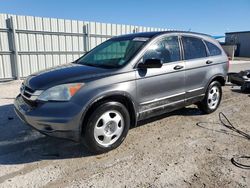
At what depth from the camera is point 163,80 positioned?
418 cm

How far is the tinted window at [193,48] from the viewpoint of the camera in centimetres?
474

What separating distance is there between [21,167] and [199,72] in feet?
12.2

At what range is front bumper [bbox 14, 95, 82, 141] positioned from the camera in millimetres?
3135

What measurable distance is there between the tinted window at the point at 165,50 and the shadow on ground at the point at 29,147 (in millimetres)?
1904

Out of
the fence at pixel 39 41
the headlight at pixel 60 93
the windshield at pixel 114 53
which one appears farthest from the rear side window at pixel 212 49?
the fence at pixel 39 41

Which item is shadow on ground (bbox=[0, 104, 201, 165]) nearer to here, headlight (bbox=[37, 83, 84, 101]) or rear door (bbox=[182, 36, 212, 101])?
headlight (bbox=[37, 83, 84, 101])

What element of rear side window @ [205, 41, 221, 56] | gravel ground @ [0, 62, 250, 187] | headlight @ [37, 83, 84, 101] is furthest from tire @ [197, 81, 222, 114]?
headlight @ [37, 83, 84, 101]

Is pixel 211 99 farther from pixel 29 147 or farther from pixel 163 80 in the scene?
pixel 29 147

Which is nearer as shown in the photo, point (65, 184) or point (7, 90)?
point (65, 184)

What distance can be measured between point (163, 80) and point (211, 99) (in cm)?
186

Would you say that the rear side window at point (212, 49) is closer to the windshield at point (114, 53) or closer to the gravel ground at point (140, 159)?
the gravel ground at point (140, 159)

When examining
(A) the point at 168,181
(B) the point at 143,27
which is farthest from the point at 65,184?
(B) the point at 143,27

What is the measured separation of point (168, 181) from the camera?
2873 millimetres

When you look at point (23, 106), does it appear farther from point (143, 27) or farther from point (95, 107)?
point (143, 27)
